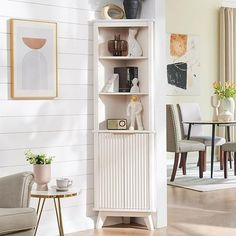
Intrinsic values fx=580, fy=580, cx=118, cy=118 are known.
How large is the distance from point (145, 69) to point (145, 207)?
47.4 inches

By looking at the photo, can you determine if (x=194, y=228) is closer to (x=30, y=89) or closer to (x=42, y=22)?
(x=30, y=89)

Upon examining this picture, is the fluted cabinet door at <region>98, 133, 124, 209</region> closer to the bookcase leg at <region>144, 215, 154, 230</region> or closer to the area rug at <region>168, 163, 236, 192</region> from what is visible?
the bookcase leg at <region>144, 215, 154, 230</region>

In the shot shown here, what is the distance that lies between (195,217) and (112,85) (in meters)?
1.53

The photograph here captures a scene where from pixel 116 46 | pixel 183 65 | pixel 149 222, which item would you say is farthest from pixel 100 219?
pixel 183 65

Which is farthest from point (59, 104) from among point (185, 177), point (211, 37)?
point (211, 37)

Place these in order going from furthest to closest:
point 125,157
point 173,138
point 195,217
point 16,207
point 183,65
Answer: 1. point 183,65
2. point 173,138
3. point 195,217
4. point 125,157
5. point 16,207

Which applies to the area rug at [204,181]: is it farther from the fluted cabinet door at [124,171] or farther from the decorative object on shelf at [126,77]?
the decorative object on shelf at [126,77]

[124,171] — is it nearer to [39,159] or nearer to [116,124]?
[116,124]

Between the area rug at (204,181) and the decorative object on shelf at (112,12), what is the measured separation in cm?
278

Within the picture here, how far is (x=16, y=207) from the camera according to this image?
3936 mm

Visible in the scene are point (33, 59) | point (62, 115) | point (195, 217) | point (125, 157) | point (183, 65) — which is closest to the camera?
point (33, 59)

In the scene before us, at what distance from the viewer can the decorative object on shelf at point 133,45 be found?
5078 mm

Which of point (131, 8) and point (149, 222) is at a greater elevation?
point (131, 8)

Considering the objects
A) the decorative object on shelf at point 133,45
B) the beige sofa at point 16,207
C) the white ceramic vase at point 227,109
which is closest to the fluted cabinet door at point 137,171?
the decorative object on shelf at point 133,45
